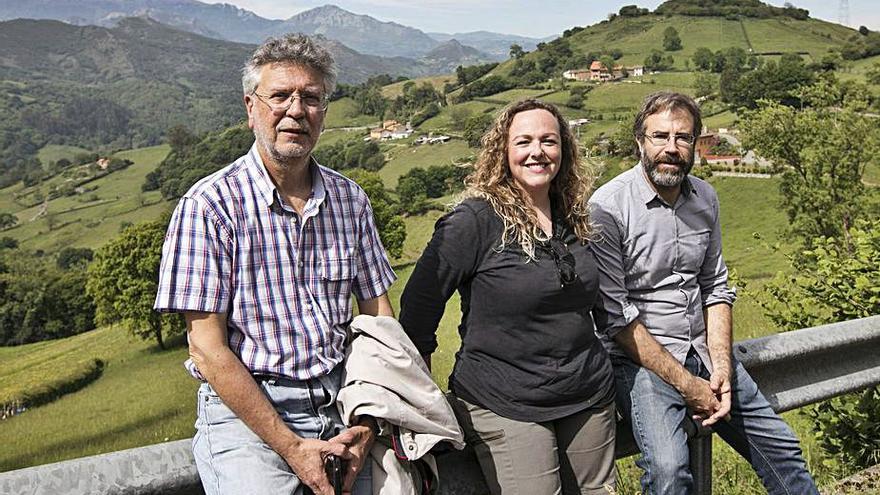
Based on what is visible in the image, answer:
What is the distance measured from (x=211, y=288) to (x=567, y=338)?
4.08ft

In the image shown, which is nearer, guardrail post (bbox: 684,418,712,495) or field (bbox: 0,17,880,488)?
guardrail post (bbox: 684,418,712,495)

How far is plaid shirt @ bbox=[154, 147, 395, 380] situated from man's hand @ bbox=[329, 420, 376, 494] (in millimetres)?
217

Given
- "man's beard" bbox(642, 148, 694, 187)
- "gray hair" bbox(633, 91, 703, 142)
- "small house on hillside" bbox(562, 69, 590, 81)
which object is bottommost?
"small house on hillside" bbox(562, 69, 590, 81)

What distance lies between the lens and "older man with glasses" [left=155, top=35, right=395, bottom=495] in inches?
88.4

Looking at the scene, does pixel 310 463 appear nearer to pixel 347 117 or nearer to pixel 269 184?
pixel 269 184

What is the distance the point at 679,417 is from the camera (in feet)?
9.68

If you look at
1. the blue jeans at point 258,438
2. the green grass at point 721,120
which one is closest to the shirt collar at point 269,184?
the blue jeans at point 258,438

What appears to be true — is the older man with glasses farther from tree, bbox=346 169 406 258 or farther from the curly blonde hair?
tree, bbox=346 169 406 258

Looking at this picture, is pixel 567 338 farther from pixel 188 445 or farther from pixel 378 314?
pixel 188 445

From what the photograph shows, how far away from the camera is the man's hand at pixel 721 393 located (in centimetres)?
304

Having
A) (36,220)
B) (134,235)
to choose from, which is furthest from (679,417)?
(36,220)

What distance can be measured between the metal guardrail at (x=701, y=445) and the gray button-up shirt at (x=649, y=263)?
281 millimetres

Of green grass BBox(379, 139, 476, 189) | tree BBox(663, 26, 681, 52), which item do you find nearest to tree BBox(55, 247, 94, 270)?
green grass BBox(379, 139, 476, 189)

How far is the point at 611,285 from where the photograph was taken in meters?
3.06
